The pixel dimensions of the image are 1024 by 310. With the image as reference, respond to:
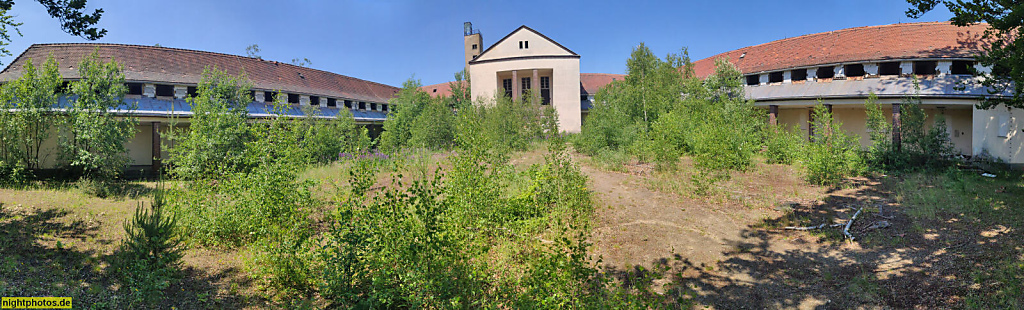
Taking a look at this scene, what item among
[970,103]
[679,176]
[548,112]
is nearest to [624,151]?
[679,176]

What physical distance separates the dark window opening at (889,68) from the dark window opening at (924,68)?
67 centimetres

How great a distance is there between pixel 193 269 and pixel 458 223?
4.93m

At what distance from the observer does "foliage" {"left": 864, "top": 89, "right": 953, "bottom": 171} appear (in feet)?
54.0

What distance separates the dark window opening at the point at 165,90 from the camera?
→ 24.4 meters

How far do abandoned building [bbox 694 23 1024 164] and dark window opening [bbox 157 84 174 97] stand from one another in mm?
33171

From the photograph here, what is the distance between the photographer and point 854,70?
76.4 feet

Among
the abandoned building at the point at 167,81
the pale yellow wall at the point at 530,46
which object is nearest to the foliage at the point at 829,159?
the abandoned building at the point at 167,81

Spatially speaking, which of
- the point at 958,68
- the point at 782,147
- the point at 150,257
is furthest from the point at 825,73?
the point at 150,257

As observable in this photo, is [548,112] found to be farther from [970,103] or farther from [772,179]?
[970,103]

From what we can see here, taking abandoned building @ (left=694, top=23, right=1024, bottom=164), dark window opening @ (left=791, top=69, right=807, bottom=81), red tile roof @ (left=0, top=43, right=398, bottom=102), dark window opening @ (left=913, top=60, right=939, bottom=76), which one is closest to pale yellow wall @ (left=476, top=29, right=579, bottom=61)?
red tile roof @ (left=0, top=43, right=398, bottom=102)

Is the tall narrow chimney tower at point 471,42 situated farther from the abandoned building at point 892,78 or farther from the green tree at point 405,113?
the abandoned building at point 892,78

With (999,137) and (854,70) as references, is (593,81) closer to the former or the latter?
(854,70)

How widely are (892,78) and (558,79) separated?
21981 millimetres

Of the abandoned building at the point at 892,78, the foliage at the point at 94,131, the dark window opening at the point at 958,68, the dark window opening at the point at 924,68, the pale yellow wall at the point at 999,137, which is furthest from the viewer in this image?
the dark window opening at the point at 924,68
